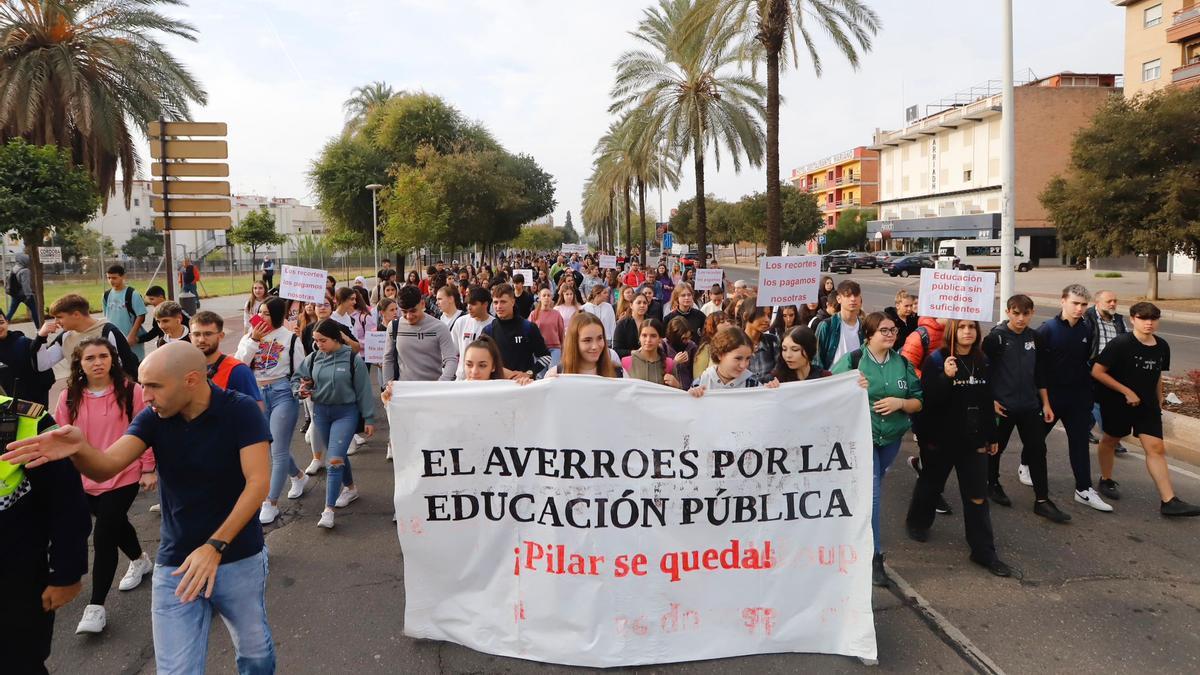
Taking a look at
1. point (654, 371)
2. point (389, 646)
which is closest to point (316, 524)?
point (389, 646)

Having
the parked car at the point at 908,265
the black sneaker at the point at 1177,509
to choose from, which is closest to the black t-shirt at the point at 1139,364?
the black sneaker at the point at 1177,509

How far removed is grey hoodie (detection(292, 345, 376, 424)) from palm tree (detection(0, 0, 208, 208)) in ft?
63.7

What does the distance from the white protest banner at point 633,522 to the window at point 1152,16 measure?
54025mm

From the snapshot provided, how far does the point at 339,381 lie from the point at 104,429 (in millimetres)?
1598

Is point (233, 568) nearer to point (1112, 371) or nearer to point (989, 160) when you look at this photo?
point (1112, 371)

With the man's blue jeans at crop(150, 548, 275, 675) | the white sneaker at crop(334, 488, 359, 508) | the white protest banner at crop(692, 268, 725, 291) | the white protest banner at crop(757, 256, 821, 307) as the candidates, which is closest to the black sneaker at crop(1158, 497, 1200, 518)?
the white protest banner at crop(757, 256, 821, 307)

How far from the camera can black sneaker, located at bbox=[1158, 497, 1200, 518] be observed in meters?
5.70

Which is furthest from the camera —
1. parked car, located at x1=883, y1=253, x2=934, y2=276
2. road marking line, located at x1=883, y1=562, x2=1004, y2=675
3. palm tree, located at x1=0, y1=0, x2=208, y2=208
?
parked car, located at x1=883, y1=253, x2=934, y2=276

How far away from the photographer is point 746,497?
12.7ft

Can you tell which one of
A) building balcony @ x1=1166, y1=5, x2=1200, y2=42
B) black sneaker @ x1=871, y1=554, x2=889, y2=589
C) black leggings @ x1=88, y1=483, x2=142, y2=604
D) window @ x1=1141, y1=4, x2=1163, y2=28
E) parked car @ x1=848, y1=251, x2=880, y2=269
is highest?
window @ x1=1141, y1=4, x2=1163, y2=28

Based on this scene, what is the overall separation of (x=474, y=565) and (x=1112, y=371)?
5.07 metres

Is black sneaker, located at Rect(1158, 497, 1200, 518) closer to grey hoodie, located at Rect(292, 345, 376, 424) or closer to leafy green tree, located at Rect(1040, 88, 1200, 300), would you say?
grey hoodie, located at Rect(292, 345, 376, 424)

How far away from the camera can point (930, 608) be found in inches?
170

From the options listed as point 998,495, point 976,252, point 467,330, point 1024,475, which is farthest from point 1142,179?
point 976,252
